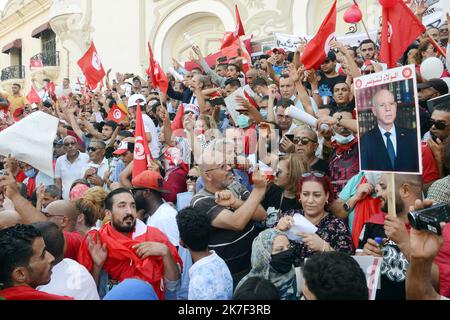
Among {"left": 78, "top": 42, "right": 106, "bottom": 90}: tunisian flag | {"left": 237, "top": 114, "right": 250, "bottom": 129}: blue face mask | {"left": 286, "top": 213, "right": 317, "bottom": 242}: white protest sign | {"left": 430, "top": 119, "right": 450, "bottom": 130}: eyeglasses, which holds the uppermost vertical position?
{"left": 78, "top": 42, "right": 106, "bottom": 90}: tunisian flag

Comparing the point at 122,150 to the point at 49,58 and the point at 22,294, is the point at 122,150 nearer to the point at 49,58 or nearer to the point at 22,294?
the point at 22,294

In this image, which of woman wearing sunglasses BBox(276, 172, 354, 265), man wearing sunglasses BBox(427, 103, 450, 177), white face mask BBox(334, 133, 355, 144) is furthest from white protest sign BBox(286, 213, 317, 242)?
white face mask BBox(334, 133, 355, 144)

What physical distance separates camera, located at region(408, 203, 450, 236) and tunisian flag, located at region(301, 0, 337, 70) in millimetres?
3953

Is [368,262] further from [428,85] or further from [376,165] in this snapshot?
[428,85]

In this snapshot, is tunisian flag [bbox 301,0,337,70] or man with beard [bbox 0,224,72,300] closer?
man with beard [bbox 0,224,72,300]

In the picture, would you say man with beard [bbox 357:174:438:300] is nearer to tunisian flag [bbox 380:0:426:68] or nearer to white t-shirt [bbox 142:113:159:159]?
tunisian flag [bbox 380:0:426:68]

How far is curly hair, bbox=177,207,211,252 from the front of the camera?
3.17 meters

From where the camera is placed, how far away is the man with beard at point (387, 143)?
290 centimetres

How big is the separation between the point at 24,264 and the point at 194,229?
963mm

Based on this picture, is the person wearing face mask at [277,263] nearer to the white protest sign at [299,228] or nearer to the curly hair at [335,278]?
the white protest sign at [299,228]

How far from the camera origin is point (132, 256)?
3.48 meters

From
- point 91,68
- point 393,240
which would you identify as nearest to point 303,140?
point 393,240

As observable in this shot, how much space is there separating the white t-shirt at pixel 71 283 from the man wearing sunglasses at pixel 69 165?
4084 mm
